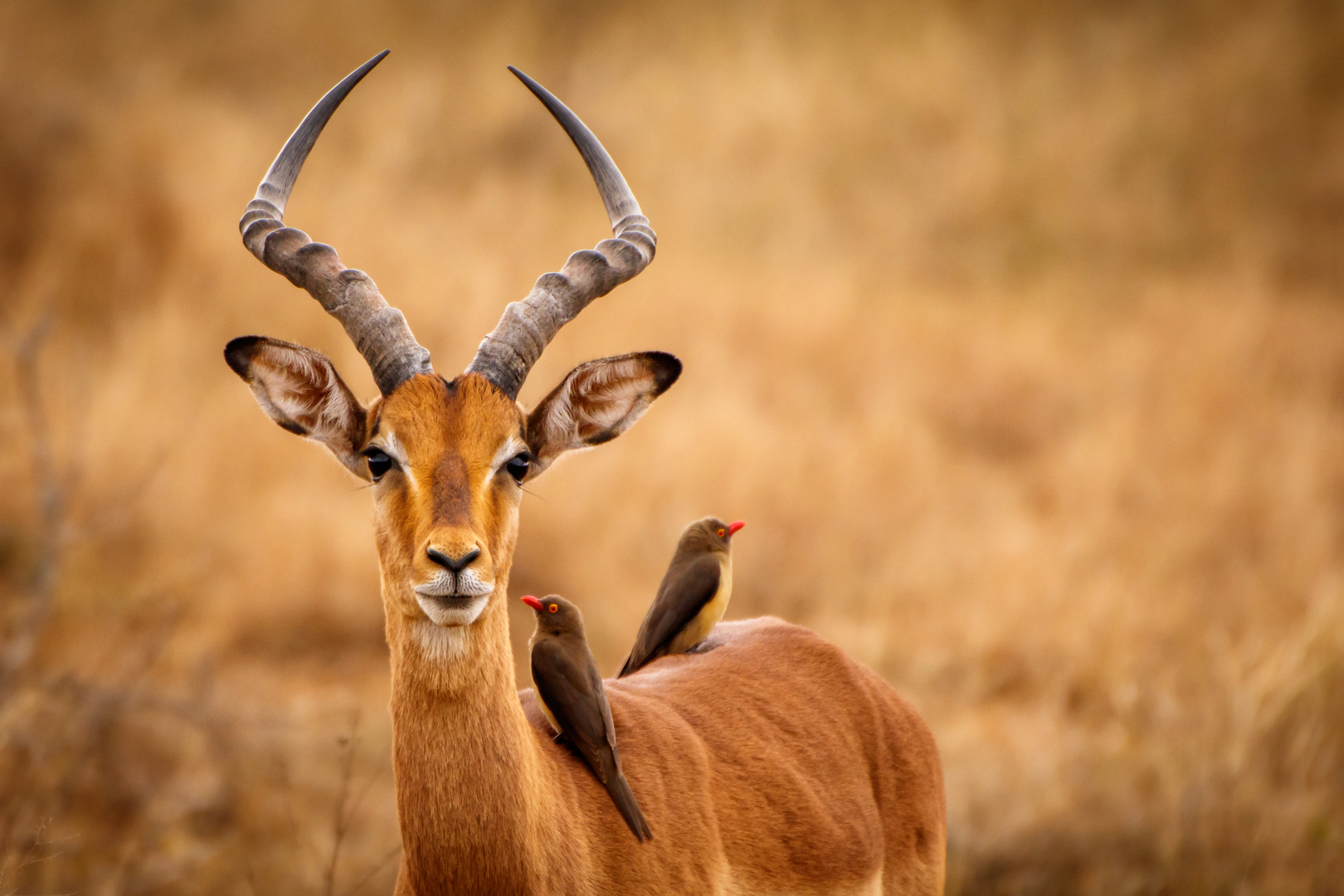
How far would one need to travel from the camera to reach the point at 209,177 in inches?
695

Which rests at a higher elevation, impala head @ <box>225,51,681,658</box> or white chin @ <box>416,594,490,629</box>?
impala head @ <box>225,51,681,658</box>

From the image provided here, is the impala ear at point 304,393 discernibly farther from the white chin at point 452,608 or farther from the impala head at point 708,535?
the impala head at point 708,535

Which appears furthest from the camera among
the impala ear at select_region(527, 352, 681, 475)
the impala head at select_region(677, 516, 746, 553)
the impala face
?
the impala head at select_region(677, 516, 746, 553)

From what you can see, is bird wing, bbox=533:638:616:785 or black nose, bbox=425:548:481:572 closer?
black nose, bbox=425:548:481:572

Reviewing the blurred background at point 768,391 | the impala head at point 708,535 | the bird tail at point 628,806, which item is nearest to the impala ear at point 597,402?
the impala head at point 708,535

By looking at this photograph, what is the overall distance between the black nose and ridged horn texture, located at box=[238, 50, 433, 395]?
704 millimetres

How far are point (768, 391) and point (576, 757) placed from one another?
1372 cm

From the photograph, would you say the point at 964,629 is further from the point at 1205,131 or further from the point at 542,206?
the point at 1205,131

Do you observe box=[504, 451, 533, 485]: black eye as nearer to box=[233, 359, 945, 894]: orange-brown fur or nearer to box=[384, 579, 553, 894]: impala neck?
box=[233, 359, 945, 894]: orange-brown fur

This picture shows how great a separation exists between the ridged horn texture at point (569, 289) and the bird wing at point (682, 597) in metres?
0.91

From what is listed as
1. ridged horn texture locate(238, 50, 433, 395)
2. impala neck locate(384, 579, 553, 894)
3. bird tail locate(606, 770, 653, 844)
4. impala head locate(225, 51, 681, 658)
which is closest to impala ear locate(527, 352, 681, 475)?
impala head locate(225, 51, 681, 658)

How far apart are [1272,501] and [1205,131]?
31.3ft

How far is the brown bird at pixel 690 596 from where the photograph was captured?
4523 mm

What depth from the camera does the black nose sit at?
3475 mm
